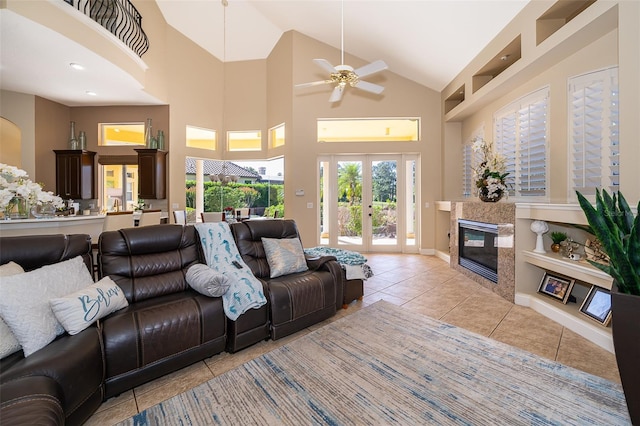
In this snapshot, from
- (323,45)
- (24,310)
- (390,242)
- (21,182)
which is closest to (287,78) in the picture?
(323,45)

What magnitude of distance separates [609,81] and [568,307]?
2.41 m

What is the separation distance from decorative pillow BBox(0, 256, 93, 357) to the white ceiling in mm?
3583

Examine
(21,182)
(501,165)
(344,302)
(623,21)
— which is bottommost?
(344,302)

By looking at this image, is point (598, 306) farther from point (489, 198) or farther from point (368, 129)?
point (368, 129)

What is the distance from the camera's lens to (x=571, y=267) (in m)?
2.84

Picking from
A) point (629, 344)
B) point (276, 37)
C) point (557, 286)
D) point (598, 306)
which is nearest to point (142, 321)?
point (629, 344)

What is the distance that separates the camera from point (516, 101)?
4.17 metres

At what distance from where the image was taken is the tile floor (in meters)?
1.88

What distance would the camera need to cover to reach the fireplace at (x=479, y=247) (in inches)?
157

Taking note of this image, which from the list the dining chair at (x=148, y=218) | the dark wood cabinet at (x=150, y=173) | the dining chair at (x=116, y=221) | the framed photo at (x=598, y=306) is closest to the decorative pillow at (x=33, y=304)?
the dining chair at (x=116, y=221)

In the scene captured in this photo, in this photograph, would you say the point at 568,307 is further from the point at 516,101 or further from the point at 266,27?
the point at 266,27

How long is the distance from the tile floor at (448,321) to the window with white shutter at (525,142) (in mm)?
1656

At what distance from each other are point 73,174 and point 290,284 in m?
6.39

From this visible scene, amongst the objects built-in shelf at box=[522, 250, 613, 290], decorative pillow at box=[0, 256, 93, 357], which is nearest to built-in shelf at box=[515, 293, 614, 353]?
built-in shelf at box=[522, 250, 613, 290]
